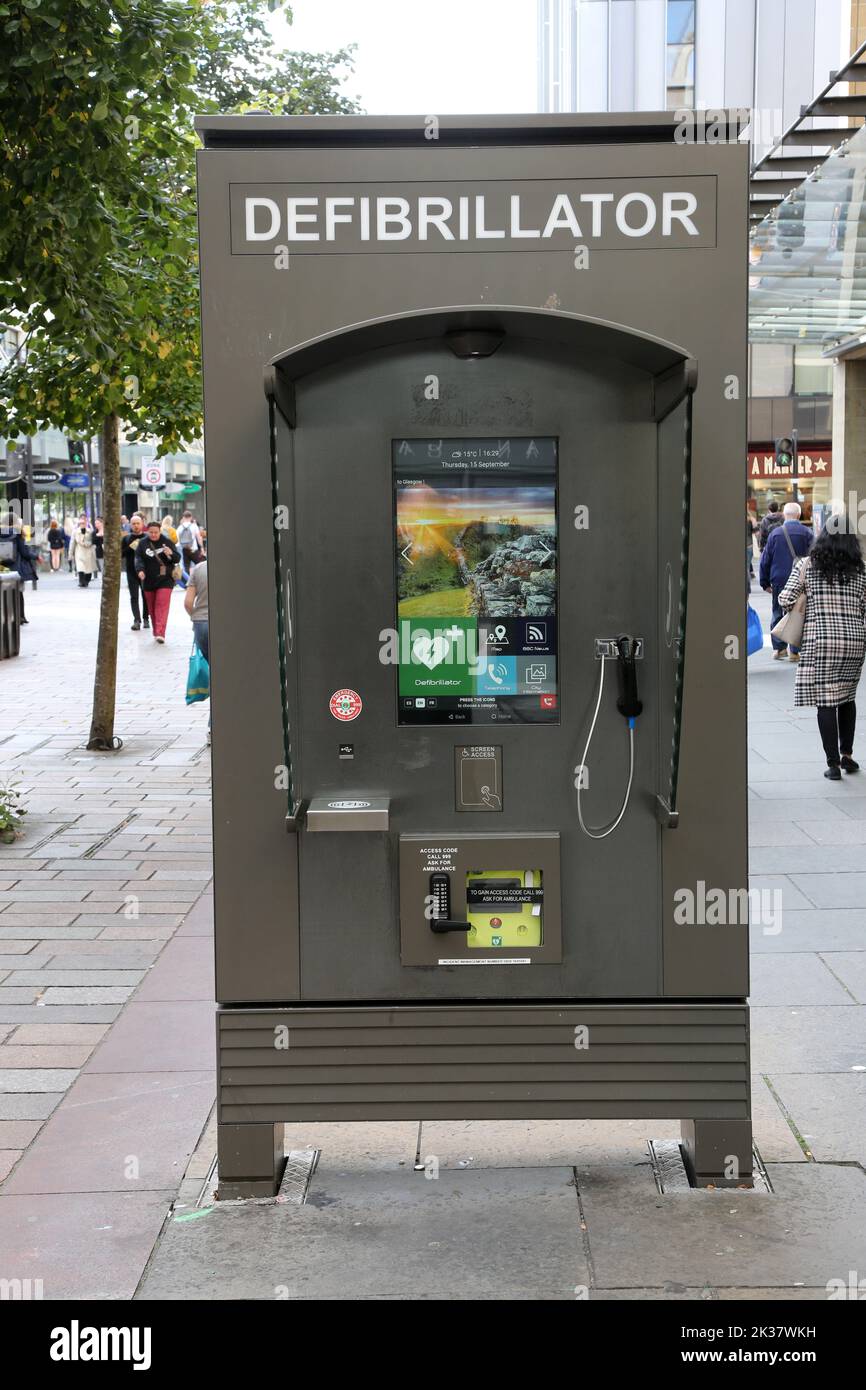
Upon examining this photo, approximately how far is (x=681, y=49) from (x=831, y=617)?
2956 centimetres

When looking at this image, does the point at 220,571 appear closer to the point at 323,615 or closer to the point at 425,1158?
the point at 323,615

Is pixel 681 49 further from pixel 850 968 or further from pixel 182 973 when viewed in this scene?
pixel 182 973

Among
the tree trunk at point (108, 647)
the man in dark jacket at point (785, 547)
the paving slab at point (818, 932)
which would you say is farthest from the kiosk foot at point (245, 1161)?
the man in dark jacket at point (785, 547)

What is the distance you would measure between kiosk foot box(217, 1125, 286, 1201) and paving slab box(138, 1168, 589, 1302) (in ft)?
0.18

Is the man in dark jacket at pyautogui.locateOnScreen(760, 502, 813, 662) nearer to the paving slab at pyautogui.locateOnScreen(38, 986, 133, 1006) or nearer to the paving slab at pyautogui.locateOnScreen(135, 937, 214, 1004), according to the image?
the paving slab at pyautogui.locateOnScreen(135, 937, 214, 1004)

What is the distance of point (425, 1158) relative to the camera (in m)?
4.54

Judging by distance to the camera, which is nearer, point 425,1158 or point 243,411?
point 243,411

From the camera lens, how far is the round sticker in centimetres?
415

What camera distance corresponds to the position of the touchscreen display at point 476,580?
4.09m

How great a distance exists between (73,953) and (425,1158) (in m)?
2.81

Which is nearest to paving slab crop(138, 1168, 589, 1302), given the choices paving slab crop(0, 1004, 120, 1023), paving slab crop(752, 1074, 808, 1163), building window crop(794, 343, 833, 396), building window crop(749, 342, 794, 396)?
paving slab crop(752, 1074, 808, 1163)

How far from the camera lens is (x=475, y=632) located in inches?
162

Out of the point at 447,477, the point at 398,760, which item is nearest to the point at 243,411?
the point at 447,477

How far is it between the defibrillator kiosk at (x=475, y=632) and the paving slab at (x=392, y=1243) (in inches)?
9.0
